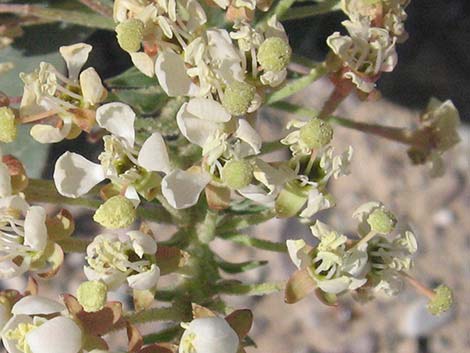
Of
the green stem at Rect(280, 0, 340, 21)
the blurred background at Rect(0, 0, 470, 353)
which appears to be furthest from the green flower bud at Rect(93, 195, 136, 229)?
the blurred background at Rect(0, 0, 470, 353)

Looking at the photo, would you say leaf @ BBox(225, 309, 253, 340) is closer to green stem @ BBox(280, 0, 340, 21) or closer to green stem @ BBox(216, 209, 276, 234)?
green stem @ BBox(216, 209, 276, 234)

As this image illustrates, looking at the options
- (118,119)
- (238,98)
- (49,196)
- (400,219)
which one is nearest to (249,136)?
(238,98)

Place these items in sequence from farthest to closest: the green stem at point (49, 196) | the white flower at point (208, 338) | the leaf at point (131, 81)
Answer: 1. the leaf at point (131, 81)
2. the green stem at point (49, 196)
3. the white flower at point (208, 338)

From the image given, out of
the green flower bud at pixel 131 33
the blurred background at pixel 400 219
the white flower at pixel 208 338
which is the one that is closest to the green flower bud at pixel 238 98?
the green flower bud at pixel 131 33

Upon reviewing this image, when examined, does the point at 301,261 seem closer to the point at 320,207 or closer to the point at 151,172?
the point at 320,207

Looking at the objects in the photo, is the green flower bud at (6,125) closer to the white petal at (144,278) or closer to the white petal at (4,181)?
the white petal at (4,181)
